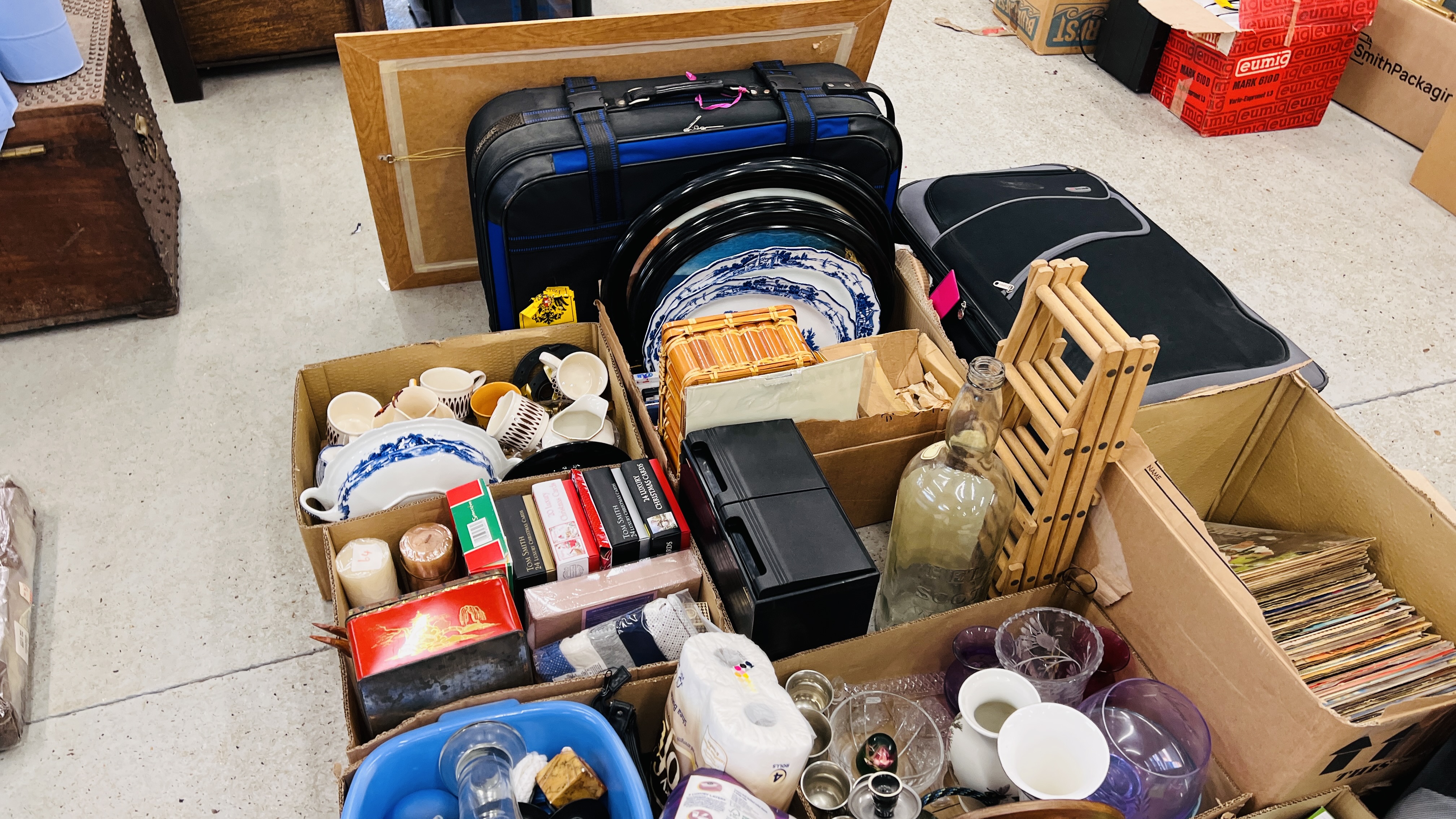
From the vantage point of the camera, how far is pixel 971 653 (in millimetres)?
1306

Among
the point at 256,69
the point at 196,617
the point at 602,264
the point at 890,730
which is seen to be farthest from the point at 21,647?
the point at 256,69

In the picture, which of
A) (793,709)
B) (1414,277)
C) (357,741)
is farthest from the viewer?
(1414,277)

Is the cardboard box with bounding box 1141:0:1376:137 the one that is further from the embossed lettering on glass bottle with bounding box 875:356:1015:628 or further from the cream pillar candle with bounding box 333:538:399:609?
the cream pillar candle with bounding box 333:538:399:609

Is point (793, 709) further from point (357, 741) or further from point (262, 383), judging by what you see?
point (262, 383)

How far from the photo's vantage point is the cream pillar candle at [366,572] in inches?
49.1

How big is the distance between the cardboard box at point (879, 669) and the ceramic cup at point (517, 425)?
0.54 metres

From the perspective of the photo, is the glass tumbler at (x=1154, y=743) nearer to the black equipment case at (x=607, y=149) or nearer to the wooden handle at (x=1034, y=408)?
the wooden handle at (x=1034, y=408)

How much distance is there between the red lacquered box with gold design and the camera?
43.0 inches

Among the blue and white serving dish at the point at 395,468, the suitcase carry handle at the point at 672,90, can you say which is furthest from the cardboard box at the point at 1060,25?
the blue and white serving dish at the point at 395,468

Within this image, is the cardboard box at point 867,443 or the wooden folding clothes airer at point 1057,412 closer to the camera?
the wooden folding clothes airer at point 1057,412

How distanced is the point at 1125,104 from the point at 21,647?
3098mm

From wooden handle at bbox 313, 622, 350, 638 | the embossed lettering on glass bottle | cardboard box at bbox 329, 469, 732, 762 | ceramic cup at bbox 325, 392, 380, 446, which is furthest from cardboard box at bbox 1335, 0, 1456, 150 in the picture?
wooden handle at bbox 313, 622, 350, 638

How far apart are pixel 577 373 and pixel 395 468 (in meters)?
0.40

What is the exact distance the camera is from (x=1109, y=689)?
1210mm
